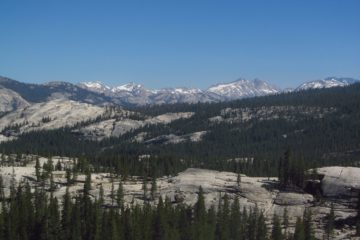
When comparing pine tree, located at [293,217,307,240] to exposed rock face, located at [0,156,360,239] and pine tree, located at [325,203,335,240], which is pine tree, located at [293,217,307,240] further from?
exposed rock face, located at [0,156,360,239]

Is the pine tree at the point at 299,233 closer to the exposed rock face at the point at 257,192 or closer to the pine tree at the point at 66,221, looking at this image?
the exposed rock face at the point at 257,192

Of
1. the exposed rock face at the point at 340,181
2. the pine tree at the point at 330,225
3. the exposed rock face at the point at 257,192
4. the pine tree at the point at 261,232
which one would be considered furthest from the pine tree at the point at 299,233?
the exposed rock face at the point at 340,181

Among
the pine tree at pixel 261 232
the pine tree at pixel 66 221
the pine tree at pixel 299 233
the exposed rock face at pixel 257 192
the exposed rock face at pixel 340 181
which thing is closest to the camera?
the pine tree at pixel 299 233

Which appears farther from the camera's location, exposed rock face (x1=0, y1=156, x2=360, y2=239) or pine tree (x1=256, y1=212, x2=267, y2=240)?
exposed rock face (x1=0, y1=156, x2=360, y2=239)

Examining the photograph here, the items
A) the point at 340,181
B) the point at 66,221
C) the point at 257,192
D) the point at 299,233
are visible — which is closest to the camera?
the point at 299,233

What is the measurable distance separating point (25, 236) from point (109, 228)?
775 inches

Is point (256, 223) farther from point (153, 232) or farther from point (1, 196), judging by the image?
point (1, 196)

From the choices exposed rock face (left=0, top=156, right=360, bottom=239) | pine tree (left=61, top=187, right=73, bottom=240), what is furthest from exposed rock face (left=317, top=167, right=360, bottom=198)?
pine tree (left=61, top=187, right=73, bottom=240)

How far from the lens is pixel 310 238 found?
138 meters

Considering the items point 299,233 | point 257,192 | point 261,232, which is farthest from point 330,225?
point 257,192

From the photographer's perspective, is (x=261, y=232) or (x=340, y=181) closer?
(x=261, y=232)

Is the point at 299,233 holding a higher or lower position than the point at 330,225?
lower

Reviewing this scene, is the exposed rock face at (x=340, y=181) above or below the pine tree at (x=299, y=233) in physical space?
above

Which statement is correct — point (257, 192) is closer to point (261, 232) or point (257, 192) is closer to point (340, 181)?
point (340, 181)
